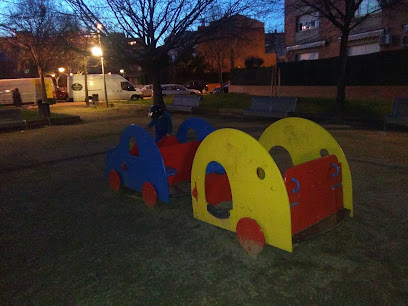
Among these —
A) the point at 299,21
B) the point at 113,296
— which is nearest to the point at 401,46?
the point at 299,21

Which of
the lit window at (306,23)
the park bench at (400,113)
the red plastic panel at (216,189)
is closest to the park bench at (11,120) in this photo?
the red plastic panel at (216,189)

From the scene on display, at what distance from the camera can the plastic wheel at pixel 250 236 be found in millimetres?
3592

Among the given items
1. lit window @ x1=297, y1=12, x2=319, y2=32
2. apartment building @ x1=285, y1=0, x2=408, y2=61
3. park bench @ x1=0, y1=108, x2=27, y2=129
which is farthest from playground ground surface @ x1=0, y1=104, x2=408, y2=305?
lit window @ x1=297, y1=12, x2=319, y2=32

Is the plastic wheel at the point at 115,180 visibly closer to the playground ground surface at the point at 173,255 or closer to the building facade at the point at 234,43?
the playground ground surface at the point at 173,255

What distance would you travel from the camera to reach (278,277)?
3.24m

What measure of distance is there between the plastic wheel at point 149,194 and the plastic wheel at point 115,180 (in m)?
0.81

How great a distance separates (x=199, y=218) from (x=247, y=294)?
65.7 inches

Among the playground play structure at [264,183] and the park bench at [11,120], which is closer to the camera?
the playground play structure at [264,183]

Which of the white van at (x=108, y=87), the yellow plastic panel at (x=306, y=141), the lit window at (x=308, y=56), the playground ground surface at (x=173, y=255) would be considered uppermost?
the lit window at (x=308, y=56)

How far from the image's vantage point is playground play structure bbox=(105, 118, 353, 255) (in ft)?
11.6

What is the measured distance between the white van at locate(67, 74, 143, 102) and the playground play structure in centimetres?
2516

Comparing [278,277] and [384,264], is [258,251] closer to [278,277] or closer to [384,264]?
[278,277]

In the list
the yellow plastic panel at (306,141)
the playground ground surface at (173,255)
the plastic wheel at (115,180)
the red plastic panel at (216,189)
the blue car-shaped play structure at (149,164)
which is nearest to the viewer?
the playground ground surface at (173,255)

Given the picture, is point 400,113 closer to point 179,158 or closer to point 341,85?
point 341,85
